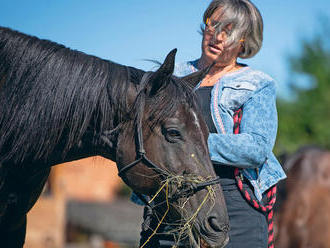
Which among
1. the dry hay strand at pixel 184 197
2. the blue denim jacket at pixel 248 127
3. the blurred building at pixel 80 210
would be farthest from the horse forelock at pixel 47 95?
the blurred building at pixel 80 210

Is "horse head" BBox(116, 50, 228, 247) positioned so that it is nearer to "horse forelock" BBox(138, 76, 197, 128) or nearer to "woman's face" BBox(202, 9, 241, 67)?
"horse forelock" BBox(138, 76, 197, 128)

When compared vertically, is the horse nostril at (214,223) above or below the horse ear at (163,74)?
below

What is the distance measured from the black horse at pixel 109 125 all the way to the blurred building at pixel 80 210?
9144mm

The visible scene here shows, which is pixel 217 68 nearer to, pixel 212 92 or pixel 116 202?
pixel 212 92

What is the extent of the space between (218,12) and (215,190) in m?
1.13

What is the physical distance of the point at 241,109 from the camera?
8.95 ft

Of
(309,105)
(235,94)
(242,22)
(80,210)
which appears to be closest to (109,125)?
(235,94)

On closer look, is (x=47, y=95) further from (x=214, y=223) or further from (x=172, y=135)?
(x=214, y=223)

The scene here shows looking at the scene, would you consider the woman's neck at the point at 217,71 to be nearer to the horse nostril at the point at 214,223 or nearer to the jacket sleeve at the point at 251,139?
the jacket sleeve at the point at 251,139

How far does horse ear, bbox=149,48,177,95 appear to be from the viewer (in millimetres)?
2375

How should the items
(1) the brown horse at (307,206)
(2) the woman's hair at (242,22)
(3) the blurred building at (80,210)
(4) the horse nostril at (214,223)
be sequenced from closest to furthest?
(4) the horse nostril at (214,223), (2) the woman's hair at (242,22), (1) the brown horse at (307,206), (3) the blurred building at (80,210)

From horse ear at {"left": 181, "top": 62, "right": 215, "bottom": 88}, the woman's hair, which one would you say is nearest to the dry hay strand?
horse ear at {"left": 181, "top": 62, "right": 215, "bottom": 88}

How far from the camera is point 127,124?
2514mm

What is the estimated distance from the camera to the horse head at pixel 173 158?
7.77 ft
